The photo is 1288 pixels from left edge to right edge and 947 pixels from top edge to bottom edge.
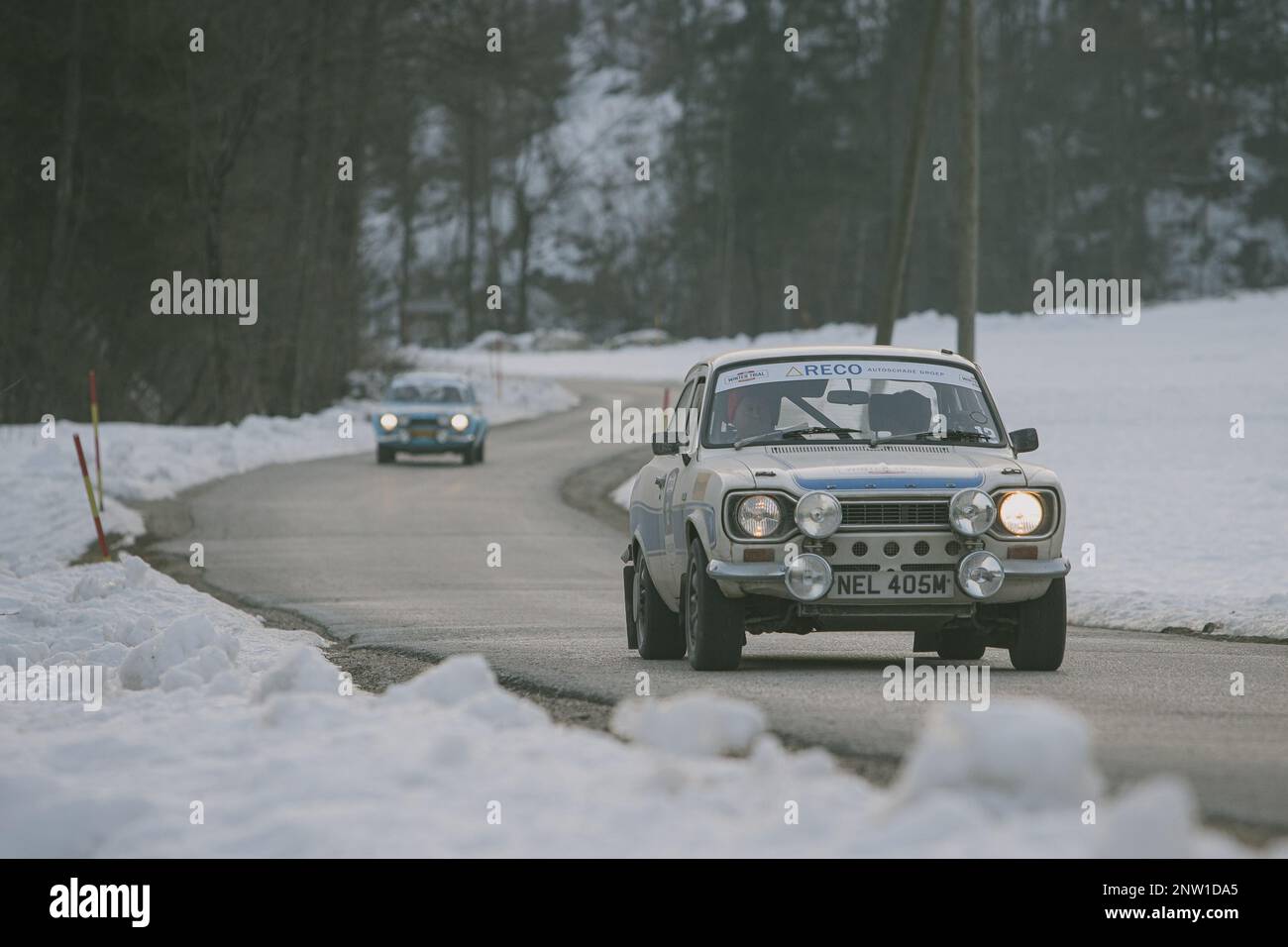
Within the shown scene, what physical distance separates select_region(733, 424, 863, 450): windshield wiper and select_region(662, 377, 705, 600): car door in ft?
1.02

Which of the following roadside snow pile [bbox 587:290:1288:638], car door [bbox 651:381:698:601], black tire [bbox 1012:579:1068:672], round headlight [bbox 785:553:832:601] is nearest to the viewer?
round headlight [bbox 785:553:832:601]

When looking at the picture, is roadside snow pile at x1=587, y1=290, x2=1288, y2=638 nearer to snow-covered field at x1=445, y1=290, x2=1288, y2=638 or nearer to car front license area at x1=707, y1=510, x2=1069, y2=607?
snow-covered field at x1=445, y1=290, x2=1288, y2=638

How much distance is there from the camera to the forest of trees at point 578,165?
37188 millimetres

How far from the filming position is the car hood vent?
10891 millimetres

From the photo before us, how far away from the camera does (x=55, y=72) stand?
3666 cm

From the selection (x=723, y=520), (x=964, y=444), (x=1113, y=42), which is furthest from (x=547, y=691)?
(x=1113, y=42)

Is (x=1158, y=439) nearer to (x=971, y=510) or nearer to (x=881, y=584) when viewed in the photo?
(x=971, y=510)

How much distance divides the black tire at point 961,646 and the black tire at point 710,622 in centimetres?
160

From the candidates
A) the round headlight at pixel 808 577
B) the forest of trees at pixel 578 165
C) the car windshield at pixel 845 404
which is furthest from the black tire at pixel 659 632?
the forest of trees at pixel 578 165

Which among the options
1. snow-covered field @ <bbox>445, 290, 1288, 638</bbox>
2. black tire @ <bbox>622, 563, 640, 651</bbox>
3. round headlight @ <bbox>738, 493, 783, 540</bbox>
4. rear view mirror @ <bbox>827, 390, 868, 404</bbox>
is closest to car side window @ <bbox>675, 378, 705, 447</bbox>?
rear view mirror @ <bbox>827, 390, 868, 404</bbox>

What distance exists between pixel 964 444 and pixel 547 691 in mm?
2773

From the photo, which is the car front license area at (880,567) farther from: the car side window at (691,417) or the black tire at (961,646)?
the car side window at (691,417)

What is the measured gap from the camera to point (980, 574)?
10312mm

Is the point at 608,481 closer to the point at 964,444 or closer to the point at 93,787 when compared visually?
the point at 964,444
